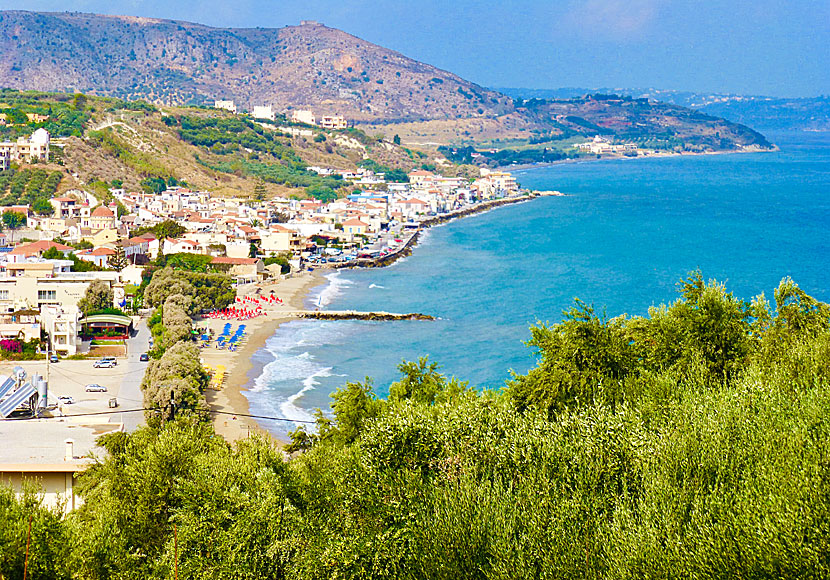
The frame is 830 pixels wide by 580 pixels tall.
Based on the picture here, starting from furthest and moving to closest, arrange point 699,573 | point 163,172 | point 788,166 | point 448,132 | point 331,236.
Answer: point 448,132, point 788,166, point 163,172, point 331,236, point 699,573

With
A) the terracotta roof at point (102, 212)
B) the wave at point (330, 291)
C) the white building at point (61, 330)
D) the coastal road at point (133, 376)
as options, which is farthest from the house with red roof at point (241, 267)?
the white building at point (61, 330)

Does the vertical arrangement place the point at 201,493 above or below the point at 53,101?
below

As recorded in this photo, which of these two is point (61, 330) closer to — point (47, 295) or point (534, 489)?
point (47, 295)

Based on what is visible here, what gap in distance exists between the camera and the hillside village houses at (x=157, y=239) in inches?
1309

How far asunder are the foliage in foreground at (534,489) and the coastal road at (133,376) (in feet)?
28.1

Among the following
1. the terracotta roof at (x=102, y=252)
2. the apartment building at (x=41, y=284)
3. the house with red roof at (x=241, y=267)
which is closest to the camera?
the apartment building at (x=41, y=284)

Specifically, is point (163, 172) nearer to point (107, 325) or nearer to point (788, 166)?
point (107, 325)

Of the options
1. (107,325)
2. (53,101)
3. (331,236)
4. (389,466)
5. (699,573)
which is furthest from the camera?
(53,101)

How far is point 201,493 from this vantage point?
11109 millimetres

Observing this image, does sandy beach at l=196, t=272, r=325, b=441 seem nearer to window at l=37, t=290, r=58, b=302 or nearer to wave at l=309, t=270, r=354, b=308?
wave at l=309, t=270, r=354, b=308

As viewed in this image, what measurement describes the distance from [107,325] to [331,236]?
95.2ft

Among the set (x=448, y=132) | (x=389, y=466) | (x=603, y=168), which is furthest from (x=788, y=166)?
(x=389, y=466)


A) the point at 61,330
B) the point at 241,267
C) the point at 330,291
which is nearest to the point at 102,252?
the point at 241,267

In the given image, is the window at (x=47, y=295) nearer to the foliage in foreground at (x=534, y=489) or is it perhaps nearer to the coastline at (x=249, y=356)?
the coastline at (x=249, y=356)
